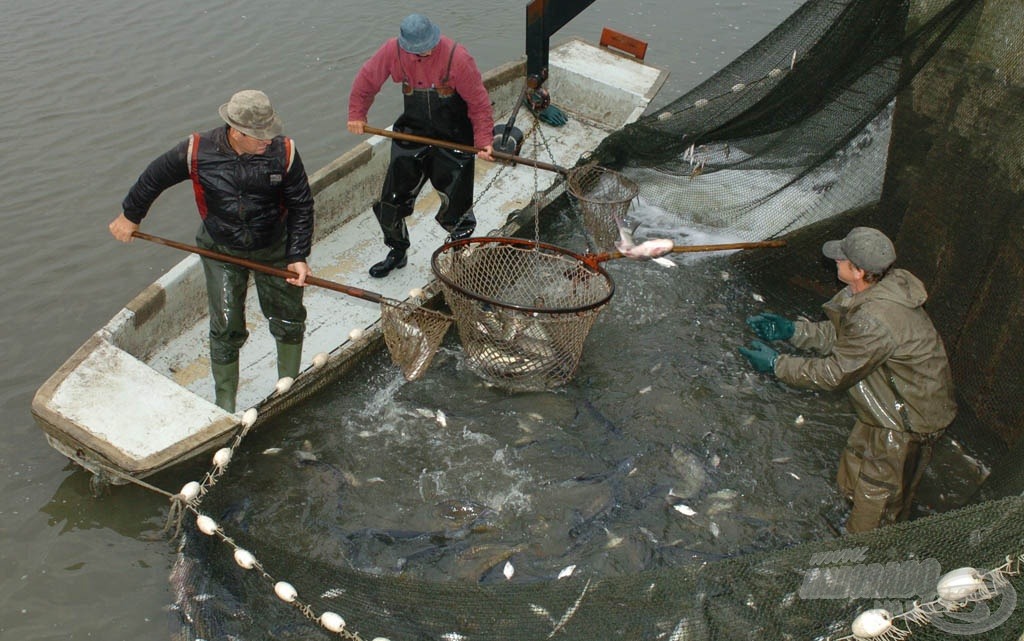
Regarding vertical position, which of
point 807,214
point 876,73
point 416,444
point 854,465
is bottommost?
point 416,444

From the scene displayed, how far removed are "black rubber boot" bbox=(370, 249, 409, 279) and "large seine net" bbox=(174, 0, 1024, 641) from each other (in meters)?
1.11

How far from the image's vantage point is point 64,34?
11.4 metres

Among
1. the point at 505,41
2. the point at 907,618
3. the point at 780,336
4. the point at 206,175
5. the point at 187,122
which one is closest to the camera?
the point at 907,618

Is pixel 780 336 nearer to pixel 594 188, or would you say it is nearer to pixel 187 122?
pixel 594 188

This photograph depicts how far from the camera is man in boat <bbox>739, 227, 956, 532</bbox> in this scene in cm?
493

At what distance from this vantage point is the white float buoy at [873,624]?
3.03m

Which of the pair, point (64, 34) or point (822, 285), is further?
point (64, 34)

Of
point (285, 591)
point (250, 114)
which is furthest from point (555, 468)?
point (250, 114)

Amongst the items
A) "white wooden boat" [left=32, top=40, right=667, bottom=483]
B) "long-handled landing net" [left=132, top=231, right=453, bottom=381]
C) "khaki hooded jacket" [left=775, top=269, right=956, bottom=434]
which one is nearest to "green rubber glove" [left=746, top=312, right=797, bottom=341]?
"khaki hooded jacket" [left=775, top=269, right=956, bottom=434]

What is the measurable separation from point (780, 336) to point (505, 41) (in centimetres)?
850

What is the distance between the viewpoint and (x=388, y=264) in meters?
7.24

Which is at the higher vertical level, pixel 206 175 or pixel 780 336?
pixel 206 175

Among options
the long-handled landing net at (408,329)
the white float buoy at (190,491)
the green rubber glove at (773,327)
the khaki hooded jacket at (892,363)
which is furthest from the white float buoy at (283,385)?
the green rubber glove at (773,327)

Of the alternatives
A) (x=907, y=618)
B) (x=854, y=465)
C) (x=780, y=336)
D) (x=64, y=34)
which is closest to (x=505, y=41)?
(x=64, y=34)
